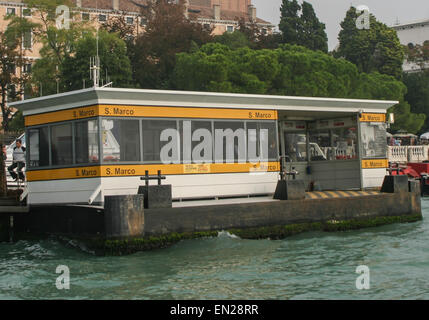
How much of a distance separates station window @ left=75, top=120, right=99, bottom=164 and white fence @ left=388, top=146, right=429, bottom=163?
3457 centimetres

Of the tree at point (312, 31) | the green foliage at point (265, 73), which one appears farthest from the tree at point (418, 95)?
the green foliage at point (265, 73)

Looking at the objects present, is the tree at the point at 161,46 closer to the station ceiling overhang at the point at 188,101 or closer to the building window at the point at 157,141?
the station ceiling overhang at the point at 188,101

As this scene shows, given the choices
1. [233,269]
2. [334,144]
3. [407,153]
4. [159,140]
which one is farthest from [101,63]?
[233,269]

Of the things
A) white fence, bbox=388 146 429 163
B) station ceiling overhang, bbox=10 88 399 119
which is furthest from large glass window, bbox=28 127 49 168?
white fence, bbox=388 146 429 163

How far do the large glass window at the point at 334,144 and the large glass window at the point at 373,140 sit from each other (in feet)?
0.95

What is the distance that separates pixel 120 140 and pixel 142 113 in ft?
2.81

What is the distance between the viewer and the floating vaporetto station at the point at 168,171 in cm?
1495

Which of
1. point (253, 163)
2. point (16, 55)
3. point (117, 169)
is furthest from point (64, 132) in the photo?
point (16, 55)

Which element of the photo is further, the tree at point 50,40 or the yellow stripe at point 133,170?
the tree at point 50,40

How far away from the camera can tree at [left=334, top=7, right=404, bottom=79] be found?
7475cm

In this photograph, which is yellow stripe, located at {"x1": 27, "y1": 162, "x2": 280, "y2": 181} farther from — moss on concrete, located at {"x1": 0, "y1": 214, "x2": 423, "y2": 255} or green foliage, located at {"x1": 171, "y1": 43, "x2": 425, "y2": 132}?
green foliage, located at {"x1": 171, "y1": 43, "x2": 425, "y2": 132}

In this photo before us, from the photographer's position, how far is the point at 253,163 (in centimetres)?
1778

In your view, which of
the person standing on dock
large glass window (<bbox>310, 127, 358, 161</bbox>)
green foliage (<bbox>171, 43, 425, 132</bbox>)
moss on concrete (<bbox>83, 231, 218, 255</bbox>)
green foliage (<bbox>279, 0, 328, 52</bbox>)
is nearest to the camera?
moss on concrete (<bbox>83, 231, 218, 255</bbox>)
